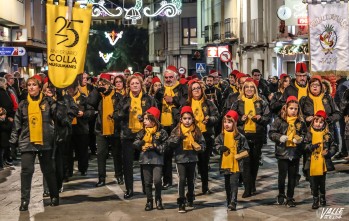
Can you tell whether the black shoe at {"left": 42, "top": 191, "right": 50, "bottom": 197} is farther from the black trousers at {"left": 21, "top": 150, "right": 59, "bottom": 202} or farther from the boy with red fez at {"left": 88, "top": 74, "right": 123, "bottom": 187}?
the boy with red fez at {"left": 88, "top": 74, "right": 123, "bottom": 187}

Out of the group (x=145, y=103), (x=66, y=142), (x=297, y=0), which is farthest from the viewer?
(x=297, y=0)

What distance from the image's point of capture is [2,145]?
16.7 metres

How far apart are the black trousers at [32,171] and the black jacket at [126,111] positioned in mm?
1374

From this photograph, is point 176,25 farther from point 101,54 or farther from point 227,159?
point 227,159

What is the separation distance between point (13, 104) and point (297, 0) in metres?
18.6

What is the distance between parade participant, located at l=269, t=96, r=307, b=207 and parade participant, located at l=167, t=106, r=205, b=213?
3.53 ft

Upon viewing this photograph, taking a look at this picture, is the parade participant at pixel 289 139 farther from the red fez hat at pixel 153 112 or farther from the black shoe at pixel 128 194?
the black shoe at pixel 128 194

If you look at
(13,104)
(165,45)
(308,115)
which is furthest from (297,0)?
(165,45)

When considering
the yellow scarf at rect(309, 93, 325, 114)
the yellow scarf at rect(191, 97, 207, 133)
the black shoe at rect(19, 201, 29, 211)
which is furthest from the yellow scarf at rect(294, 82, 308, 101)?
the black shoe at rect(19, 201, 29, 211)

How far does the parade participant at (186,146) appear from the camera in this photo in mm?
11336

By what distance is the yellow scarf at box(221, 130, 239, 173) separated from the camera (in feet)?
37.2

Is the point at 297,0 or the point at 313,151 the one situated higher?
the point at 297,0

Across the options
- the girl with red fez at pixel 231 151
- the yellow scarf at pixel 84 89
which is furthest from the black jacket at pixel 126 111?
the yellow scarf at pixel 84 89

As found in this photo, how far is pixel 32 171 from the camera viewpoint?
11.4 m
